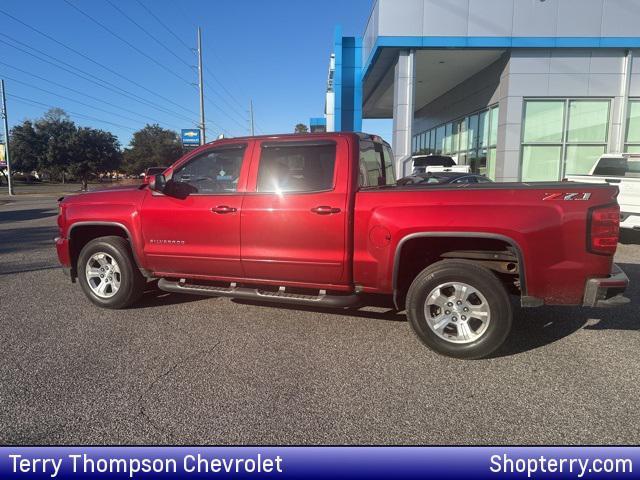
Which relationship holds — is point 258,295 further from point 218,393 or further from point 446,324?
point 446,324

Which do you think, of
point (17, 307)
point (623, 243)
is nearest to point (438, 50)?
point (623, 243)

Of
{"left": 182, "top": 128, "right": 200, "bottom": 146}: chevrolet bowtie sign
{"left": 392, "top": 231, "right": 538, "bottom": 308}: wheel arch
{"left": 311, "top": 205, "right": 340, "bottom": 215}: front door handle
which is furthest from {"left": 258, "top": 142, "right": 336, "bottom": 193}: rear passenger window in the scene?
{"left": 182, "top": 128, "right": 200, "bottom": 146}: chevrolet bowtie sign

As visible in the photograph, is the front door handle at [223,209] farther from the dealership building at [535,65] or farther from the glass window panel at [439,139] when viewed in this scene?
the glass window panel at [439,139]

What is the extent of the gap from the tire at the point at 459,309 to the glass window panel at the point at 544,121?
14.4m

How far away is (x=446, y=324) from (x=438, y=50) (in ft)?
48.5

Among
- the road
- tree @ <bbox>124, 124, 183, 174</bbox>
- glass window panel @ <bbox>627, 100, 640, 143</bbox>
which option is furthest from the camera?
tree @ <bbox>124, 124, 183, 174</bbox>

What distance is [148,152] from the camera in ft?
226

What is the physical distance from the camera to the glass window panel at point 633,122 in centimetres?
1543

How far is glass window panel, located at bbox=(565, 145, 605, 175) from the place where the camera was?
1584cm

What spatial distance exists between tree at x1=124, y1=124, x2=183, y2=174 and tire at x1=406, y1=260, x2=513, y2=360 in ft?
228

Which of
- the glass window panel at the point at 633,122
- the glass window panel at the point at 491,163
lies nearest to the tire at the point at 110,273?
the glass window panel at the point at 491,163

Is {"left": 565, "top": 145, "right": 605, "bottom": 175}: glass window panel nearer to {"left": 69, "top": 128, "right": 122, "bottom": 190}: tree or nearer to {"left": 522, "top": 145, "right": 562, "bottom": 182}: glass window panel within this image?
{"left": 522, "top": 145, "right": 562, "bottom": 182}: glass window panel

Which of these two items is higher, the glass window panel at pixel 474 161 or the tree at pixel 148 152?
the tree at pixel 148 152

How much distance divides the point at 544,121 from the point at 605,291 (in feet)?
48.2
